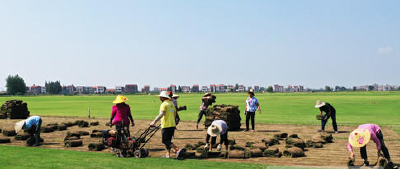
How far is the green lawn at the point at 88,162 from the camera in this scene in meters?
9.60

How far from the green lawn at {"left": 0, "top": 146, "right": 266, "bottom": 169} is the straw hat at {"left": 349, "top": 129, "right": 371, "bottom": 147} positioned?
265 cm

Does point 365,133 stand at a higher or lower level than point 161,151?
higher

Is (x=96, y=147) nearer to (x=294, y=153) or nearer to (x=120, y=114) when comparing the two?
(x=120, y=114)

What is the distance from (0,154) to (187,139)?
7.98 m

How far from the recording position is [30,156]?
11250 millimetres

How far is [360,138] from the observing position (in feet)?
27.5

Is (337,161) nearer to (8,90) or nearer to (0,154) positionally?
(0,154)

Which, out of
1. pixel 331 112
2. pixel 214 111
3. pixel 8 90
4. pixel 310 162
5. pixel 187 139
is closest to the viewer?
pixel 310 162

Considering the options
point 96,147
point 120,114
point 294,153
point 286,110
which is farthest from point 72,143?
point 286,110

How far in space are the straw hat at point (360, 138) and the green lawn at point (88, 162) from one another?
2.65 m

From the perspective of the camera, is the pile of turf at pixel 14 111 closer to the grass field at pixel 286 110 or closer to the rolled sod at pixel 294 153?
the grass field at pixel 286 110

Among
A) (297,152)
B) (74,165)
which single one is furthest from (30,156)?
(297,152)

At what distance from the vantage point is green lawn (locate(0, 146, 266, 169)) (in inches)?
378

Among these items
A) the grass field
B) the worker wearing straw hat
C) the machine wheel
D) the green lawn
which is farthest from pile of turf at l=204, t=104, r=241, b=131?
the green lawn
